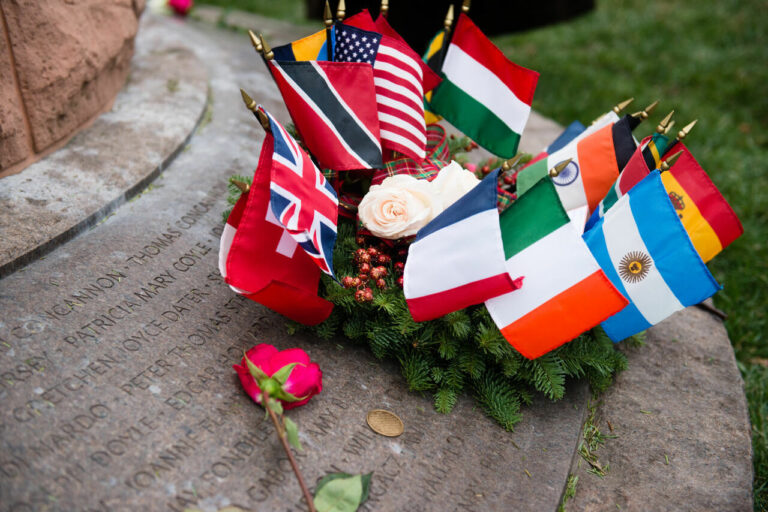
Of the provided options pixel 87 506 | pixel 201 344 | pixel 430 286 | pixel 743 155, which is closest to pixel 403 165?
pixel 430 286

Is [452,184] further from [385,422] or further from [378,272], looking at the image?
[385,422]

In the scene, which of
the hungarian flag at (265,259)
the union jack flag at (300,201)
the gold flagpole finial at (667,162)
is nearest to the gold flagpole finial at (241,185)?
the hungarian flag at (265,259)

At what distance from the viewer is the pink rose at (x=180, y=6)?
5.04 m

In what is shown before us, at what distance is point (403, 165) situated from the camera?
226 centimetres

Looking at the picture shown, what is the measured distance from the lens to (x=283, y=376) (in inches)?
66.6

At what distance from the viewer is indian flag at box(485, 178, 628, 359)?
1.79 meters

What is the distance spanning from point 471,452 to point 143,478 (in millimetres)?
992

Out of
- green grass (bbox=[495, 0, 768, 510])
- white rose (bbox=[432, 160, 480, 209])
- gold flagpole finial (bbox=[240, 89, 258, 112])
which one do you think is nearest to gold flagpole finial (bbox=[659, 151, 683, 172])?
white rose (bbox=[432, 160, 480, 209])

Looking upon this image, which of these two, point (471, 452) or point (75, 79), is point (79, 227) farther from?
point (471, 452)

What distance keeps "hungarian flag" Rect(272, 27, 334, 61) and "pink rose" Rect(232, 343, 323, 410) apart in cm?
102

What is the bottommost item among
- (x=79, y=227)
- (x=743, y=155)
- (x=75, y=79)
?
(x=743, y=155)

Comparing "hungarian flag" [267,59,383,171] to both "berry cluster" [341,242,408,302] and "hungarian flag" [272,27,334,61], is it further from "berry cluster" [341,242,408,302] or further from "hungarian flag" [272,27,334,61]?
"berry cluster" [341,242,408,302]

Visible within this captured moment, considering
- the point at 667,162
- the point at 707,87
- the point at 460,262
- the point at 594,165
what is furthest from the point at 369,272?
the point at 707,87

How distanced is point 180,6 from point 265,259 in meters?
4.09
